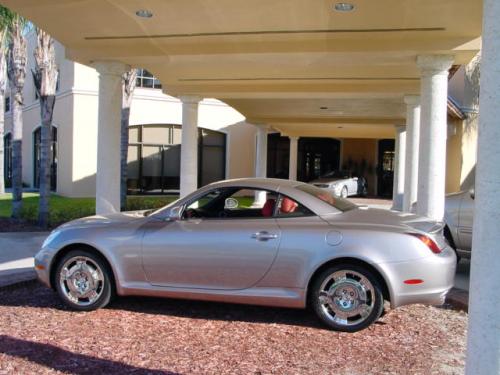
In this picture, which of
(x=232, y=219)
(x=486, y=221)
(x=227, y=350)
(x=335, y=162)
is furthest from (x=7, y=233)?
(x=335, y=162)

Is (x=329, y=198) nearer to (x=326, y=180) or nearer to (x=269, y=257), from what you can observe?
(x=269, y=257)

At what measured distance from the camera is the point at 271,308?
5.89 meters

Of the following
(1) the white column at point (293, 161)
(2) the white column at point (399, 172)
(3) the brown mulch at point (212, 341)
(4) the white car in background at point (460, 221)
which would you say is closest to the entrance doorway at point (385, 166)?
(1) the white column at point (293, 161)

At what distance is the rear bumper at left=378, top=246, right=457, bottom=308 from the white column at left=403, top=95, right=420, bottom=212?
665cm

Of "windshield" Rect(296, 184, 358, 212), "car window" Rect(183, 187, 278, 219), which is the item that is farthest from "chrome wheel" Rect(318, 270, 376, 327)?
"car window" Rect(183, 187, 278, 219)

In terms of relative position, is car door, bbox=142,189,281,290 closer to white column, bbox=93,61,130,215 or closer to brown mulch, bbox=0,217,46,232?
white column, bbox=93,61,130,215

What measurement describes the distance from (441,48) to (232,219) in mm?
4631

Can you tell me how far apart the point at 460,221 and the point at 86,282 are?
5453 millimetres

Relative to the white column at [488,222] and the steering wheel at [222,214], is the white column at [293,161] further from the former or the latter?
Result: the white column at [488,222]

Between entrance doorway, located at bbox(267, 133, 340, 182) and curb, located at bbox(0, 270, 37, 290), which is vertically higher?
entrance doorway, located at bbox(267, 133, 340, 182)

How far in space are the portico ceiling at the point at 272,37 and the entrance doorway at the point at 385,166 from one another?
17.9 meters

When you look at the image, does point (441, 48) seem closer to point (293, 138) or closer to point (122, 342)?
point (122, 342)

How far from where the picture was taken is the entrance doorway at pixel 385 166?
29.0 m

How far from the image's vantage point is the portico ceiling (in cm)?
667
